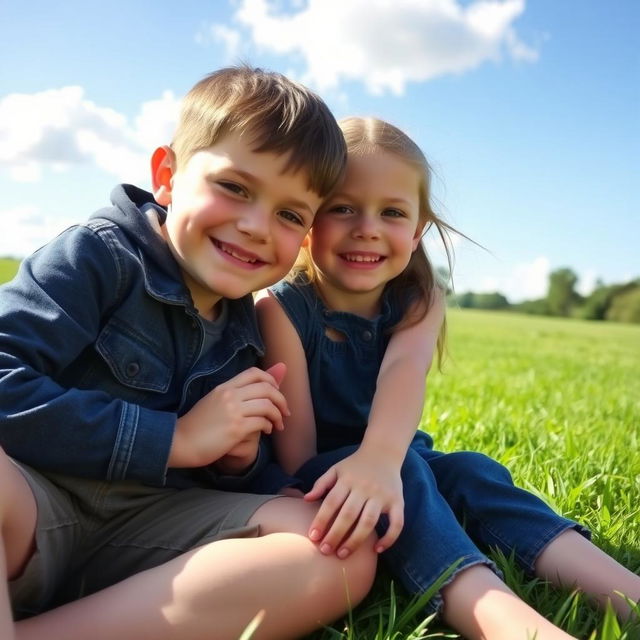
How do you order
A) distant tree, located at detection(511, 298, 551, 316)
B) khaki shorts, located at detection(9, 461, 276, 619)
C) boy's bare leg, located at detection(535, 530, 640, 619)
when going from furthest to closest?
distant tree, located at detection(511, 298, 551, 316) < boy's bare leg, located at detection(535, 530, 640, 619) < khaki shorts, located at detection(9, 461, 276, 619)

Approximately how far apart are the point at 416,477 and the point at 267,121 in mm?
960

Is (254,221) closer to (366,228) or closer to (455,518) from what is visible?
(366,228)

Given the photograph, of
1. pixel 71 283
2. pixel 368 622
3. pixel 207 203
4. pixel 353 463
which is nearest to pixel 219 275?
pixel 207 203

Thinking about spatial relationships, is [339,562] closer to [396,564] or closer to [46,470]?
[396,564]

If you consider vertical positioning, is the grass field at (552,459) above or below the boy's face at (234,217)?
below

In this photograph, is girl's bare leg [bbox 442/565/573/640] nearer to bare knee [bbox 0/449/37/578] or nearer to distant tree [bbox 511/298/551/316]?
bare knee [bbox 0/449/37/578]

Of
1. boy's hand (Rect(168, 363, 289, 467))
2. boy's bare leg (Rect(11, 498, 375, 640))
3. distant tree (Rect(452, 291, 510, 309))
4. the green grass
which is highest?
distant tree (Rect(452, 291, 510, 309))

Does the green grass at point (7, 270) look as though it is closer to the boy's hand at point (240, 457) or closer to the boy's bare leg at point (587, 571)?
the boy's hand at point (240, 457)

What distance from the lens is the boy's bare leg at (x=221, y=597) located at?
1385 mm

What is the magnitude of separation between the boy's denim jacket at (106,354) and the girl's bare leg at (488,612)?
0.62 metres

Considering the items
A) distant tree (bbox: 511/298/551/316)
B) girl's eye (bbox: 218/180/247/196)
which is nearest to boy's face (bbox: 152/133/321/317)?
girl's eye (bbox: 218/180/247/196)

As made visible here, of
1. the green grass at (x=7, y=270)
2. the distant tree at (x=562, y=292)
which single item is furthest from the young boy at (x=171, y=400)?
the distant tree at (x=562, y=292)

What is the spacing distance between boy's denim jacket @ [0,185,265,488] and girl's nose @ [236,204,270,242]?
0.21 meters

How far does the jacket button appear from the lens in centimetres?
171
